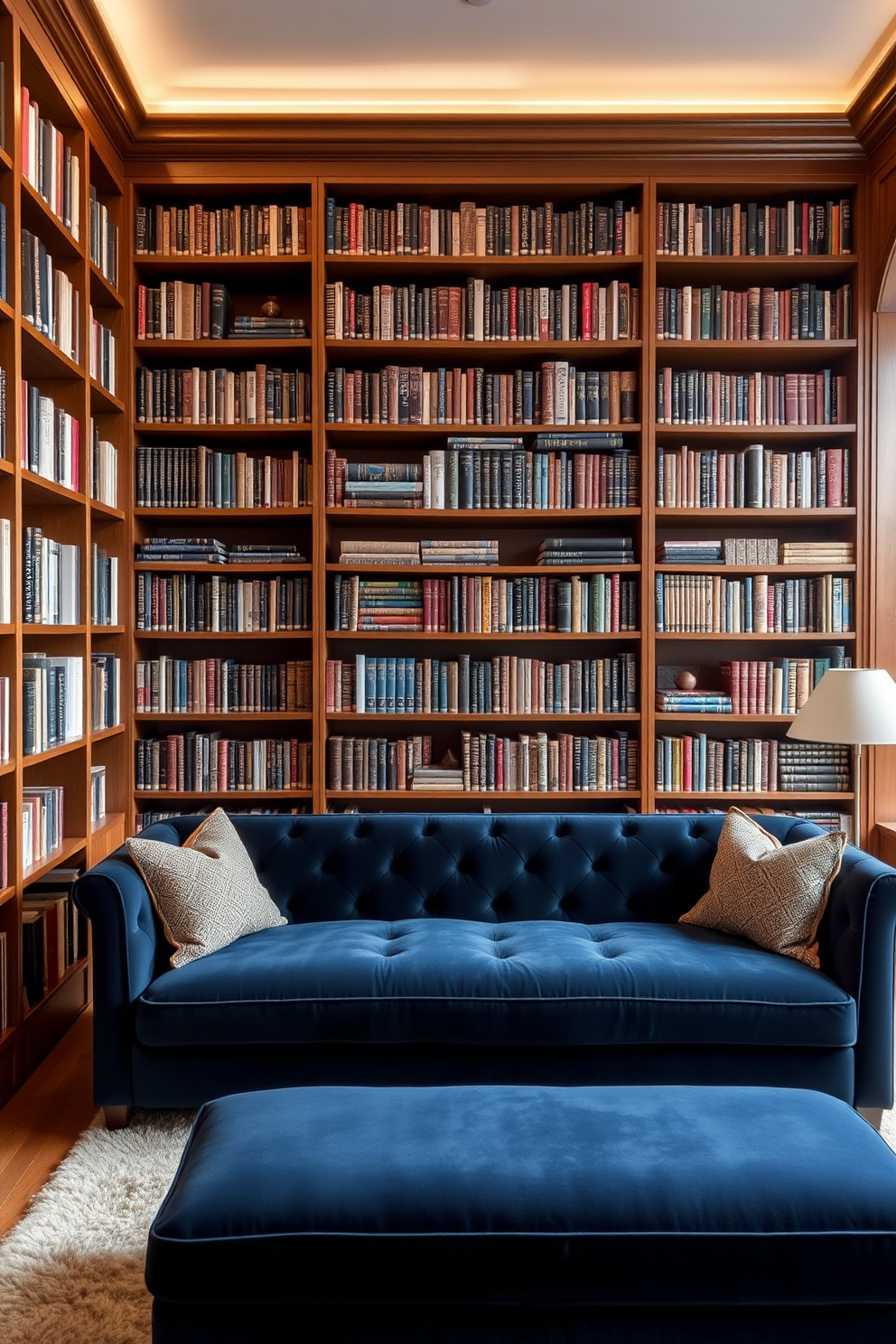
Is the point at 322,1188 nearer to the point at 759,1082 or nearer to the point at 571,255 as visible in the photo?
the point at 759,1082

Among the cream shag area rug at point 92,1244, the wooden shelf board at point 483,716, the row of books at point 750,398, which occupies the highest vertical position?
the row of books at point 750,398

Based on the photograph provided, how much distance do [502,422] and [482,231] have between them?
73cm

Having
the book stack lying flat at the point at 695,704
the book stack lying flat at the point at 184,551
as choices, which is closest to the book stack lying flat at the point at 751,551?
the book stack lying flat at the point at 695,704

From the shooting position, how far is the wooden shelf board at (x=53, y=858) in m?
2.62

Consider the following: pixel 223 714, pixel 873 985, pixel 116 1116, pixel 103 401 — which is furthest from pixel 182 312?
pixel 873 985

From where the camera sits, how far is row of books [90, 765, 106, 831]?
10.7 ft

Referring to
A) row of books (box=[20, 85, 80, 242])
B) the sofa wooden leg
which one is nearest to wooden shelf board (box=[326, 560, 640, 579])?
row of books (box=[20, 85, 80, 242])

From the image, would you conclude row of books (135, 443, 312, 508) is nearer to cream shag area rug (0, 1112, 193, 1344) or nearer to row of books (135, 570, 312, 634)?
row of books (135, 570, 312, 634)

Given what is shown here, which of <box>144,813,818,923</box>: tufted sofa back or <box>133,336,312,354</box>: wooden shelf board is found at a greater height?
<box>133,336,312,354</box>: wooden shelf board

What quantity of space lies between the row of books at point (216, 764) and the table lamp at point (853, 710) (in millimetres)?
1890

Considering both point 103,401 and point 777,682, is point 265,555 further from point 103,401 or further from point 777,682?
point 777,682

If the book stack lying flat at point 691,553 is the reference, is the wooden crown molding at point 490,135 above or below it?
above

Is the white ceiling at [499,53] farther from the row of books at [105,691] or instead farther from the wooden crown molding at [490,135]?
the row of books at [105,691]

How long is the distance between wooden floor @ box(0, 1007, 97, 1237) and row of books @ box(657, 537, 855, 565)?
8.84 ft
